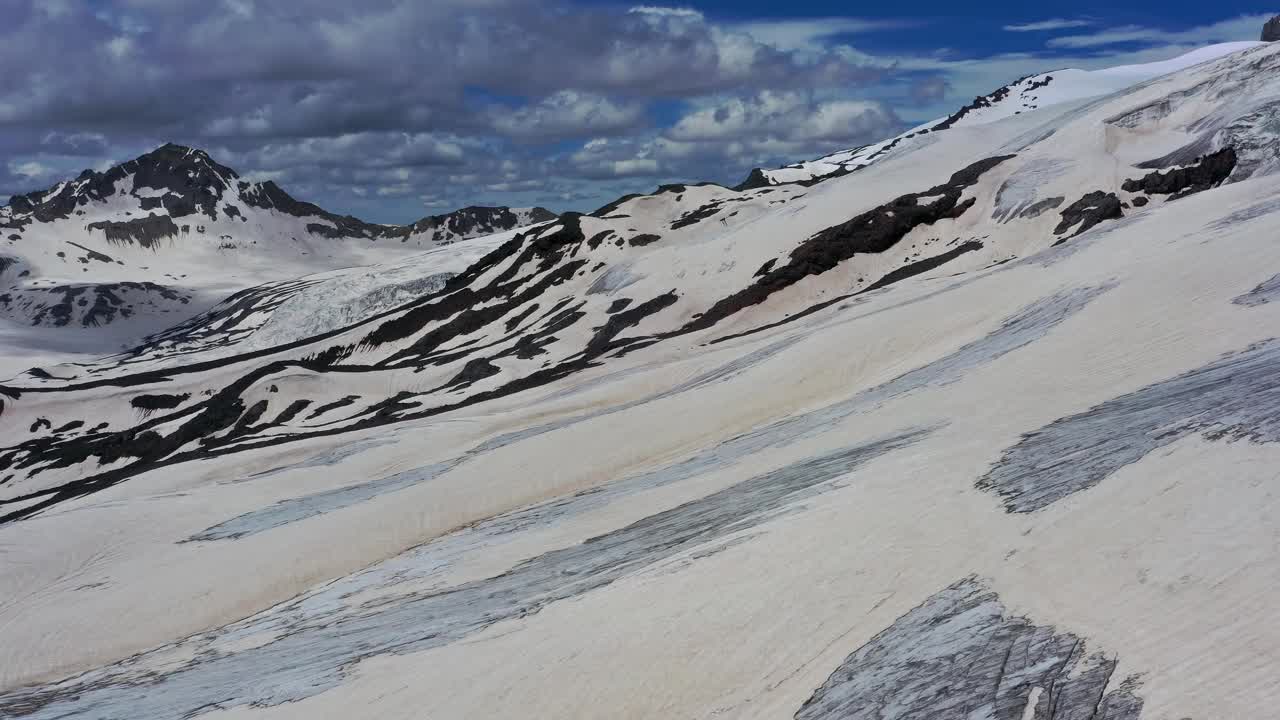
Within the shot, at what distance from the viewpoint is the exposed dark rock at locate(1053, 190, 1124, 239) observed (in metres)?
50.5

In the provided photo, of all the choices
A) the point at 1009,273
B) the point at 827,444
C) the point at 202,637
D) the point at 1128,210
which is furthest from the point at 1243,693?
the point at 1128,210

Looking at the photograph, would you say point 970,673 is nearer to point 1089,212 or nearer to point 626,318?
point 1089,212

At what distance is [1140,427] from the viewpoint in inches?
→ 594

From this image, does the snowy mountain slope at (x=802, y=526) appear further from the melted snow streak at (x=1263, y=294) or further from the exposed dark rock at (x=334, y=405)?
the exposed dark rock at (x=334, y=405)

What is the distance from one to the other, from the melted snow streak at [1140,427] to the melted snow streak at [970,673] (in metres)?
2.82

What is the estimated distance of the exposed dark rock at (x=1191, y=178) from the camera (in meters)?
48.1

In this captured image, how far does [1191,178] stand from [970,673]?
48.4 metres

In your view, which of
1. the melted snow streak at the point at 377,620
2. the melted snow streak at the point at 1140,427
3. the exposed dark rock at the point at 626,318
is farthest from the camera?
the exposed dark rock at the point at 626,318

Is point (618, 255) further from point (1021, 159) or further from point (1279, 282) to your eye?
point (1279, 282)

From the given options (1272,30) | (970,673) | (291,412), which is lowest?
(970,673)

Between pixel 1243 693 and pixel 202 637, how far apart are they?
1989 centimetres

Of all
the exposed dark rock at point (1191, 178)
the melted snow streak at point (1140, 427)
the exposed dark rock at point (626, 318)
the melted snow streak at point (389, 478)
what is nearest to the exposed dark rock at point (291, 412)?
the exposed dark rock at point (626, 318)

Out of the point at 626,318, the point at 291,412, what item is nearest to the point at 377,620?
the point at 626,318

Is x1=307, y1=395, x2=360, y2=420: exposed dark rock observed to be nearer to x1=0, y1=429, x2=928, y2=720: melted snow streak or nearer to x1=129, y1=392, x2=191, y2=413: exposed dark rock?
x1=129, y1=392, x2=191, y2=413: exposed dark rock
